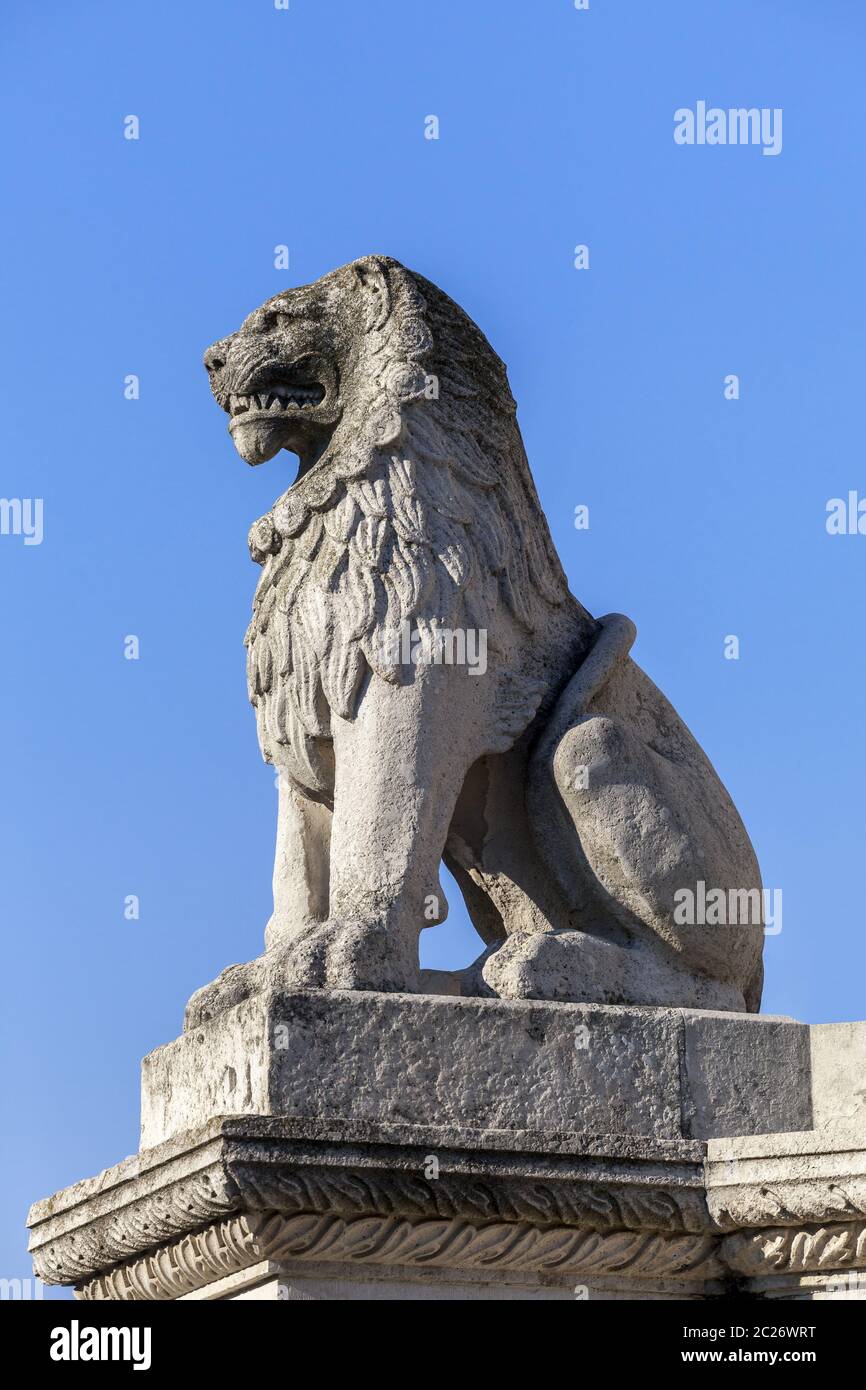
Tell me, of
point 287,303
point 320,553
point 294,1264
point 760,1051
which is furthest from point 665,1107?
point 287,303

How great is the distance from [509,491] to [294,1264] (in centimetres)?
271

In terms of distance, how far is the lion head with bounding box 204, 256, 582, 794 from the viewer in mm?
8219

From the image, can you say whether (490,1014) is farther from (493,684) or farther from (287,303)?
(287,303)

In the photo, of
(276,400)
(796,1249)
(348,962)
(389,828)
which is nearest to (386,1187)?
(348,962)

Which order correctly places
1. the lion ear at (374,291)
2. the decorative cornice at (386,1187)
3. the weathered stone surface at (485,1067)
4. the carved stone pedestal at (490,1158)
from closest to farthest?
the decorative cornice at (386,1187), the carved stone pedestal at (490,1158), the weathered stone surface at (485,1067), the lion ear at (374,291)

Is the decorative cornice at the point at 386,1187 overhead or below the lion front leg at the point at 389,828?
below

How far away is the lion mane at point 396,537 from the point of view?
820 cm

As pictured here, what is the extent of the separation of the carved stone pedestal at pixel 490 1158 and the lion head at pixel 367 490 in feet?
3.77

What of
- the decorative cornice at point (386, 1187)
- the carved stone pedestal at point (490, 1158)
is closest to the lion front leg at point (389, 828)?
the carved stone pedestal at point (490, 1158)

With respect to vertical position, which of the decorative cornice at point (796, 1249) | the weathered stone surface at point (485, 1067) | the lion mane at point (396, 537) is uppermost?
the lion mane at point (396, 537)

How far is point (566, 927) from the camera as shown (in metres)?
8.54

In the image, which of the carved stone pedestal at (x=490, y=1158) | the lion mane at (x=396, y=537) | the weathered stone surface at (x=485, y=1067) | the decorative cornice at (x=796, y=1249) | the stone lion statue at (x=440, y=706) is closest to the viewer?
the carved stone pedestal at (x=490, y=1158)

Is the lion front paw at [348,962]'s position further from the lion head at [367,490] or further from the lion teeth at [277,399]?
the lion teeth at [277,399]

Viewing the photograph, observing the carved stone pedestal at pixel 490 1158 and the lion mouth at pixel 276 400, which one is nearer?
the carved stone pedestal at pixel 490 1158
